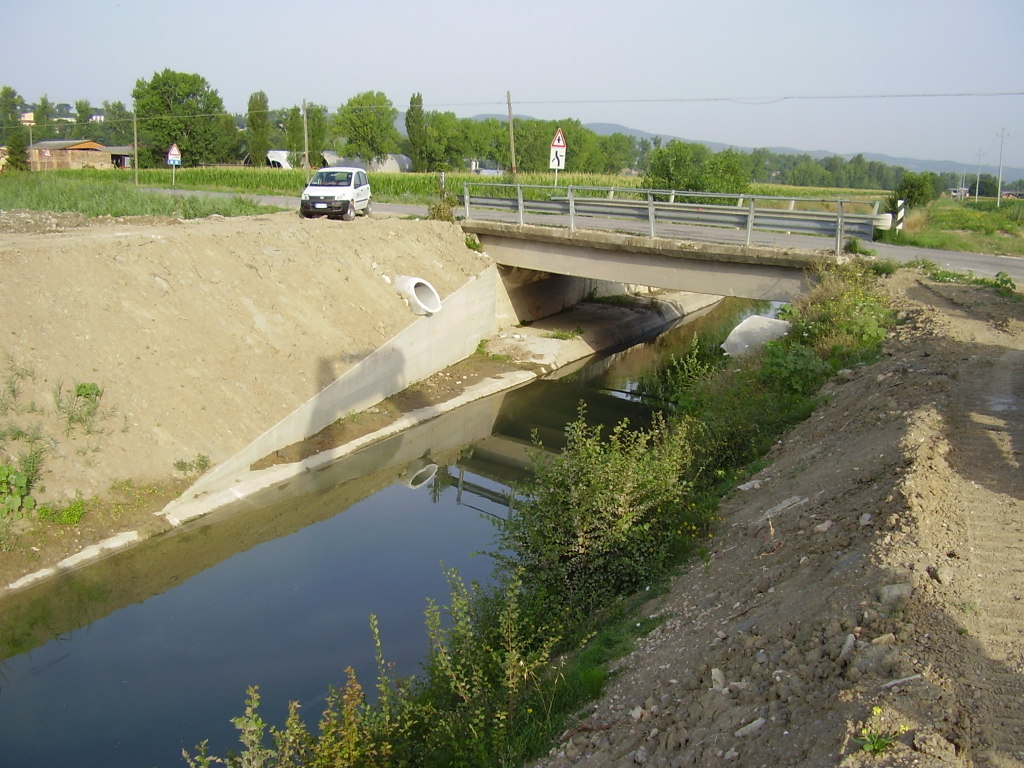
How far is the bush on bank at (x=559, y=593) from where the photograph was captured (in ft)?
23.3

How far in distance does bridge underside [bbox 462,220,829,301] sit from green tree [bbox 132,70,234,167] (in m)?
59.7

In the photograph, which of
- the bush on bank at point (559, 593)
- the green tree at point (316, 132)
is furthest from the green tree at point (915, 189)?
the green tree at point (316, 132)

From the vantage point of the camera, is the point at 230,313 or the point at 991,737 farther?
the point at 230,313

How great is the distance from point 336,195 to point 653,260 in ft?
35.8

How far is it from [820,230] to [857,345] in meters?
6.26

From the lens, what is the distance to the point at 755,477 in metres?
11.5

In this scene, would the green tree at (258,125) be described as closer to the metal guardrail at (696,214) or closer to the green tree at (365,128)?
the green tree at (365,128)

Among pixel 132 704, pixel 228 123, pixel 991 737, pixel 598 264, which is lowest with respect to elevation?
pixel 132 704

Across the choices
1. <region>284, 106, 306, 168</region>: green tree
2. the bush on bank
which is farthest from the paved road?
<region>284, 106, 306, 168</region>: green tree

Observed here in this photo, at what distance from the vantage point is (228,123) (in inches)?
3196

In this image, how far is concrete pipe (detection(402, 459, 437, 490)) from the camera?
56.3ft

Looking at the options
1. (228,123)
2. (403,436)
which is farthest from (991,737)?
(228,123)

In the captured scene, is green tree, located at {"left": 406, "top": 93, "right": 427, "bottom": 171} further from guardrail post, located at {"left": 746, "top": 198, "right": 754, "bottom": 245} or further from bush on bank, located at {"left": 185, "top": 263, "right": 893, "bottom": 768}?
bush on bank, located at {"left": 185, "top": 263, "right": 893, "bottom": 768}

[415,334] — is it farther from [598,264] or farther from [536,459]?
[536,459]
